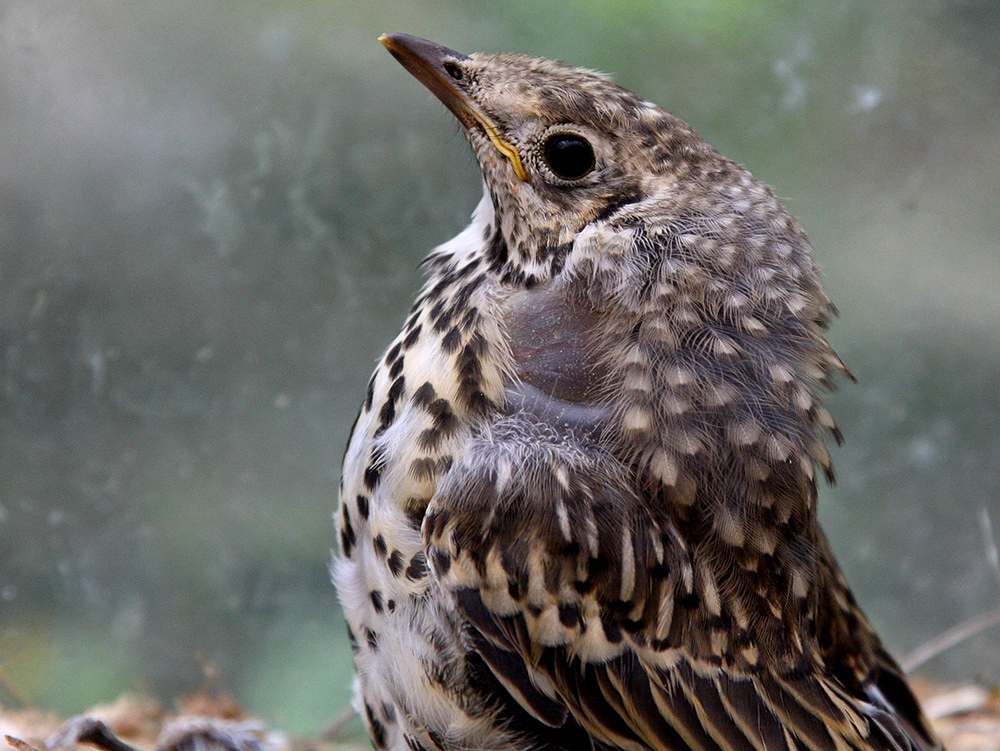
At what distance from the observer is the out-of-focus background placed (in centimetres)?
221

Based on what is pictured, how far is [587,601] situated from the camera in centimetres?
138

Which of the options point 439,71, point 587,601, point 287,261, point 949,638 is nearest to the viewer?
point 587,601

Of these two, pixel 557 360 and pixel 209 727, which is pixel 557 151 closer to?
pixel 557 360

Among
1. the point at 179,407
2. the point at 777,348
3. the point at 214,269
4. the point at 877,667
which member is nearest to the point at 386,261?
the point at 214,269

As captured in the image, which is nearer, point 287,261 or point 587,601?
point 587,601

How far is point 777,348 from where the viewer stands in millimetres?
1555

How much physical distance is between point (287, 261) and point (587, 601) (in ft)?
4.16

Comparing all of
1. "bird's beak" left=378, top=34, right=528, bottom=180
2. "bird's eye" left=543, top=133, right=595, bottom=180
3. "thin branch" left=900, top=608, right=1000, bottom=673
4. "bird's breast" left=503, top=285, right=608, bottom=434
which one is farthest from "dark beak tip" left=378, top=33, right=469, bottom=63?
"thin branch" left=900, top=608, right=1000, bottom=673

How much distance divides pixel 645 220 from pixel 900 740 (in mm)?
876

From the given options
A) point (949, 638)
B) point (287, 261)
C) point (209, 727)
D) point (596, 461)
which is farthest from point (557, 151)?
point (949, 638)

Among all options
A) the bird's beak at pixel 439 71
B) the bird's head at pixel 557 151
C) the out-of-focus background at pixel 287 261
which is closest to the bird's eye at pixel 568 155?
the bird's head at pixel 557 151

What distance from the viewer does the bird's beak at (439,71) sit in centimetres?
162

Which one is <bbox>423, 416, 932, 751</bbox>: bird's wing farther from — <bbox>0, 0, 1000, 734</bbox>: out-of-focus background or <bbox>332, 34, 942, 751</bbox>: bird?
<bbox>0, 0, 1000, 734</bbox>: out-of-focus background

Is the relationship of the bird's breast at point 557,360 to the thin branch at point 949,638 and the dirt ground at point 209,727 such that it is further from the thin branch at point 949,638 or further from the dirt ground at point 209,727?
the thin branch at point 949,638
